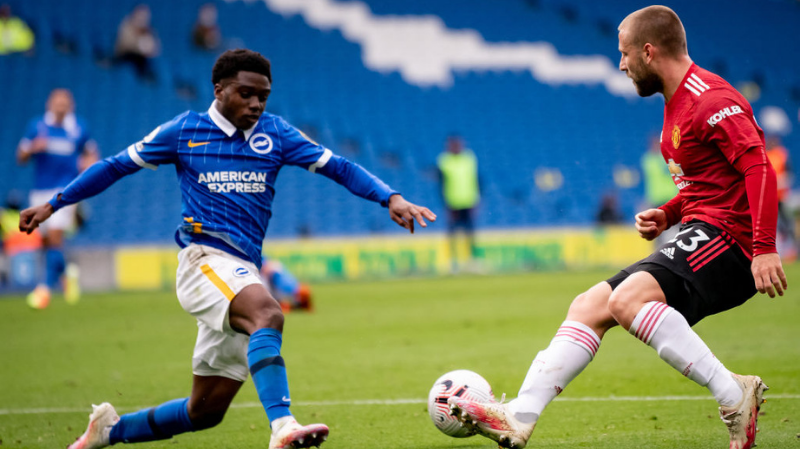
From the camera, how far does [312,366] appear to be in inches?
294

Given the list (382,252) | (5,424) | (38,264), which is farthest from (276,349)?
(382,252)

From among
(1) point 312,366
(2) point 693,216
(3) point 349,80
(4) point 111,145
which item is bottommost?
(1) point 312,366

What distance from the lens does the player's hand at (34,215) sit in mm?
4355

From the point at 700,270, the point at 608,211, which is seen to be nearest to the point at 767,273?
the point at 700,270

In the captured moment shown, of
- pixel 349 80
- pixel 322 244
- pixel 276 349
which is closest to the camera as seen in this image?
pixel 276 349

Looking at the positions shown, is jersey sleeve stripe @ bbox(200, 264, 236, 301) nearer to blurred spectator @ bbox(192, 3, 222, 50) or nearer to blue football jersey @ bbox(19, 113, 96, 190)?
blue football jersey @ bbox(19, 113, 96, 190)

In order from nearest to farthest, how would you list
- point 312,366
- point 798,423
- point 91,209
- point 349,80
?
1. point 798,423
2. point 312,366
3. point 91,209
4. point 349,80

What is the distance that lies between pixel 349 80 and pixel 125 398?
19978 mm

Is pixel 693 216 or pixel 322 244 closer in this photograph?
pixel 693 216

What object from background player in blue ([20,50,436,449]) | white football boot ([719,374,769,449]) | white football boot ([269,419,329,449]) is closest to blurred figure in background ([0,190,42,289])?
background player in blue ([20,50,436,449])

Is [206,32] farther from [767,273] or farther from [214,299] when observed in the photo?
[767,273]

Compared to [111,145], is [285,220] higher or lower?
lower

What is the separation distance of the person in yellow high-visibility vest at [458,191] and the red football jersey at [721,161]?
552 inches

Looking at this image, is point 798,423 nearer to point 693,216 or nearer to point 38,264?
point 693,216
